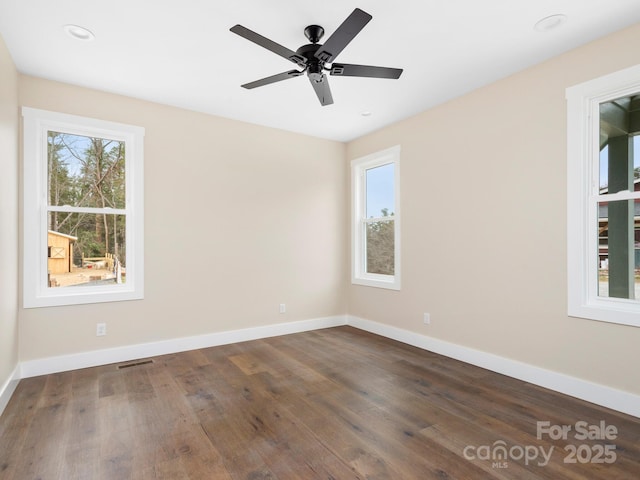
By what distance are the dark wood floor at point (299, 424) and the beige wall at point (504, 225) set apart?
40 centimetres

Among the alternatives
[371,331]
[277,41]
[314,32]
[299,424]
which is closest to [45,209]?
[277,41]

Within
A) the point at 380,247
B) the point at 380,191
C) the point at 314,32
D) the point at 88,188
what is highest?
the point at 314,32

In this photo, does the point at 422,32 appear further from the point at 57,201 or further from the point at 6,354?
the point at 6,354

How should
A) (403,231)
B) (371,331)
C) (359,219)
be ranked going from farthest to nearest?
1. (359,219)
2. (371,331)
3. (403,231)

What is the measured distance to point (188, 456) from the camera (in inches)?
78.5

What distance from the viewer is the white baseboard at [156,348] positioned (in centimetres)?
322

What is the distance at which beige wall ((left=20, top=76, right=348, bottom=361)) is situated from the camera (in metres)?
3.44

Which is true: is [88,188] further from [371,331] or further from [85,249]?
[371,331]

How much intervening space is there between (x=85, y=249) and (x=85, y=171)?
80cm

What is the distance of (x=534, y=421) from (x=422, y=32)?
2.85 metres

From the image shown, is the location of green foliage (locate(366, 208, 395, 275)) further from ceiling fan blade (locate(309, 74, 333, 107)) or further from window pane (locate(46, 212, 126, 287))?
window pane (locate(46, 212, 126, 287))

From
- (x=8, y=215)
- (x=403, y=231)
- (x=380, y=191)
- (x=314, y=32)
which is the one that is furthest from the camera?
(x=380, y=191)

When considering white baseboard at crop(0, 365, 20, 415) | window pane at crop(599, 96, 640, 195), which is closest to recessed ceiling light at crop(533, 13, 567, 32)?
window pane at crop(599, 96, 640, 195)

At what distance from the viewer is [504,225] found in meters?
3.24
